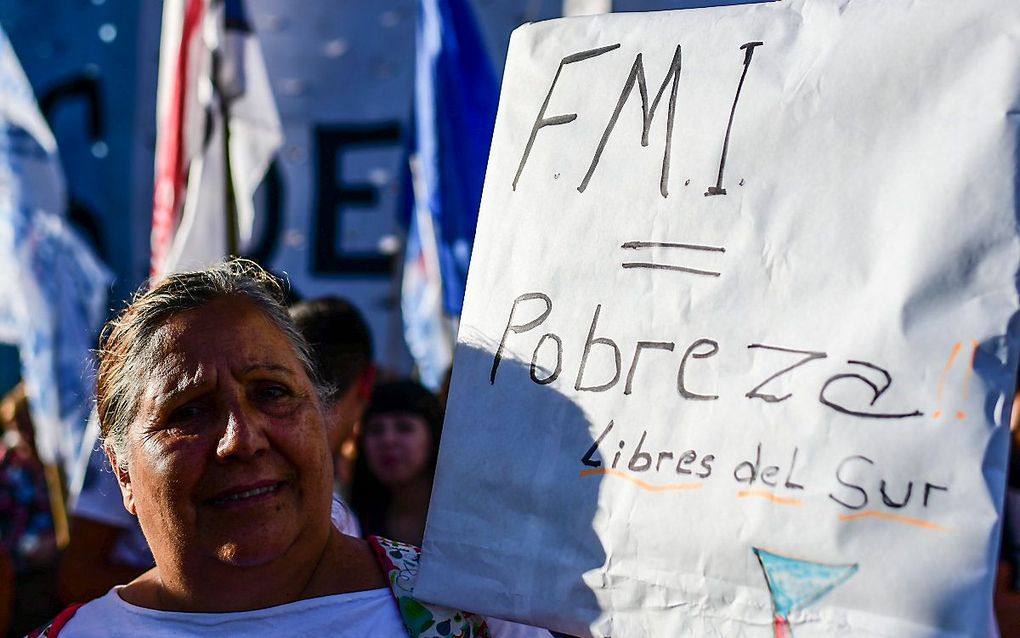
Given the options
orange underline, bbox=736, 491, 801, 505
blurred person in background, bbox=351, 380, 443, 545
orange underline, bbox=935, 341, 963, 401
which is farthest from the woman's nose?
blurred person in background, bbox=351, 380, 443, 545

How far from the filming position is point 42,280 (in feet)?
15.9

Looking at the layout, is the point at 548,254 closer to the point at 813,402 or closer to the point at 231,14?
the point at 813,402

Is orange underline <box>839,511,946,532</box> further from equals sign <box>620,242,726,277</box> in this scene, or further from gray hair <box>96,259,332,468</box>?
gray hair <box>96,259,332,468</box>

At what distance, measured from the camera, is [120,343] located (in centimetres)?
169

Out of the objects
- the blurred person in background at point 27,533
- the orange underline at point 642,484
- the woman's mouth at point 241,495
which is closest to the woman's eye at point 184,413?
the woman's mouth at point 241,495

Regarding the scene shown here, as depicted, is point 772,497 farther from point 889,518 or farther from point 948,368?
point 948,368

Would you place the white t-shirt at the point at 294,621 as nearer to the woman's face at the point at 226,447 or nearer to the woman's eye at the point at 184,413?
the woman's face at the point at 226,447

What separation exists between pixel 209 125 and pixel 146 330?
2490 mm

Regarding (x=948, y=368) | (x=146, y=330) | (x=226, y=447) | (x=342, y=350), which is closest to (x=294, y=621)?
(x=226, y=447)

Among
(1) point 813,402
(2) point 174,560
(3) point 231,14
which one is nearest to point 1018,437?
(1) point 813,402

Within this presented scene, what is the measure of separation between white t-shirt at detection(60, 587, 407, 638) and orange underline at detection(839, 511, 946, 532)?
680 mm

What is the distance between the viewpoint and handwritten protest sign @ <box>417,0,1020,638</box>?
1.15 metres

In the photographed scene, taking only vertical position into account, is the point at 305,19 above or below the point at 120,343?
above

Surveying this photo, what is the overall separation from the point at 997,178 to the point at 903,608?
1.58 feet
